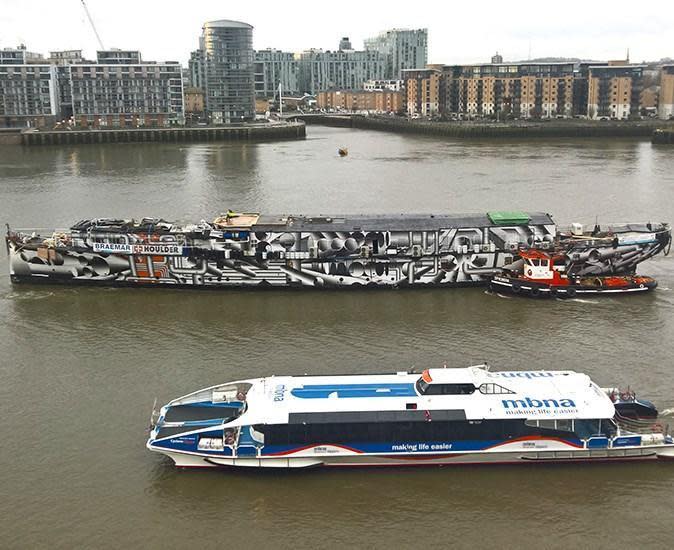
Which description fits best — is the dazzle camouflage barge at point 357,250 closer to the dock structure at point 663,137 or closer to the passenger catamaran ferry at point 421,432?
the passenger catamaran ferry at point 421,432

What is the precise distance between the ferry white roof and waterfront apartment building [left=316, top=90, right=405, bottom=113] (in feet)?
421

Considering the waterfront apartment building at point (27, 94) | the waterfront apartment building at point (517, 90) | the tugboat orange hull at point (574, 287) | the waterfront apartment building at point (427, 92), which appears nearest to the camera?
the tugboat orange hull at point (574, 287)

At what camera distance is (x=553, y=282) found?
19.3 metres

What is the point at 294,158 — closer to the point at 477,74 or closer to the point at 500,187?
the point at 500,187

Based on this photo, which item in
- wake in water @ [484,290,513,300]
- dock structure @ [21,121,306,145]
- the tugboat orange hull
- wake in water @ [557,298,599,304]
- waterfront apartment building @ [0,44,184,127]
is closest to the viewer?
wake in water @ [557,298,599,304]

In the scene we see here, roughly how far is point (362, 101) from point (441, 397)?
5559 inches

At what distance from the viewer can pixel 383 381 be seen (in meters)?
11.6

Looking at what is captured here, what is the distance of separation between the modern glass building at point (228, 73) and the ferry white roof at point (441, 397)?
83969mm

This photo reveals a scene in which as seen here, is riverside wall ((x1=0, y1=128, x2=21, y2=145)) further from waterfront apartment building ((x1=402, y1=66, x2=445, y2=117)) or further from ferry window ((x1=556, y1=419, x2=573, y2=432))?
ferry window ((x1=556, y1=419, x2=573, y2=432))

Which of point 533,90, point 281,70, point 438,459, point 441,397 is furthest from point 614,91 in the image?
point 281,70

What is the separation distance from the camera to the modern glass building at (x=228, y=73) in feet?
301

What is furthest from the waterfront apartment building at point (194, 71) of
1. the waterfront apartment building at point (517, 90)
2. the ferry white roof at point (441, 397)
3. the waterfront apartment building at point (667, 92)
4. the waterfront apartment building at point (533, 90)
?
the ferry white roof at point (441, 397)

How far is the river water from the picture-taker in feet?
31.9

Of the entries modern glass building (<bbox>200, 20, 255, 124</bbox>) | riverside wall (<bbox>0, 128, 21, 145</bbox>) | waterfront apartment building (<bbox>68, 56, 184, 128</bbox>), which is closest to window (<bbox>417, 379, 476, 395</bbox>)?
riverside wall (<bbox>0, 128, 21, 145</bbox>)
